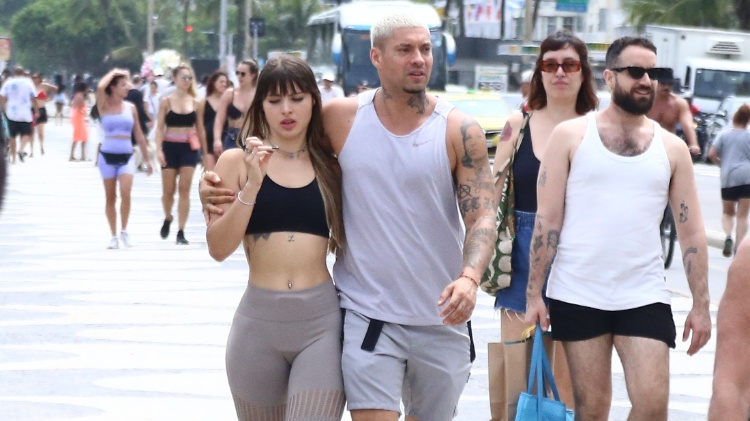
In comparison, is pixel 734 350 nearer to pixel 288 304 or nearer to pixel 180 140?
pixel 288 304

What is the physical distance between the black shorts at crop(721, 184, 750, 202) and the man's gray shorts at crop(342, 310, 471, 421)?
10.6 meters

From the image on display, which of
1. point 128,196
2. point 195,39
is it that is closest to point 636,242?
point 128,196

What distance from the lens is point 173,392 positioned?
24.3ft

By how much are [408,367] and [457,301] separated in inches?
17.1

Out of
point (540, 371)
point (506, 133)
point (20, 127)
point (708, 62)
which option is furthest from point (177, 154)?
point (708, 62)

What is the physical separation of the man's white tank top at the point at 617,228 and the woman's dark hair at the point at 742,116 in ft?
32.9

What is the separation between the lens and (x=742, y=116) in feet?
48.4

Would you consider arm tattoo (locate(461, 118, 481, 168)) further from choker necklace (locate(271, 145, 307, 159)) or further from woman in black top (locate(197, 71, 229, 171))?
woman in black top (locate(197, 71, 229, 171))

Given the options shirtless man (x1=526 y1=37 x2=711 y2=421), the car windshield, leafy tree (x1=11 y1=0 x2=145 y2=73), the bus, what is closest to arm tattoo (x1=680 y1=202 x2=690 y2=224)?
shirtless man (x1=526 y1=37 x2=711 y2=421)

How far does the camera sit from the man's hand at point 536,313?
5.21 m

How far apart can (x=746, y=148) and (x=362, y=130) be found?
10842mm

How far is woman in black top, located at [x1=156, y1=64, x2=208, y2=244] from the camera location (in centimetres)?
1440

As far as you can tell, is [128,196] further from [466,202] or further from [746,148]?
[466,202]

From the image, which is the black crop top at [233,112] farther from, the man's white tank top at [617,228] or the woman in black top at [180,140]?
the man's white tank top at [617,228]
